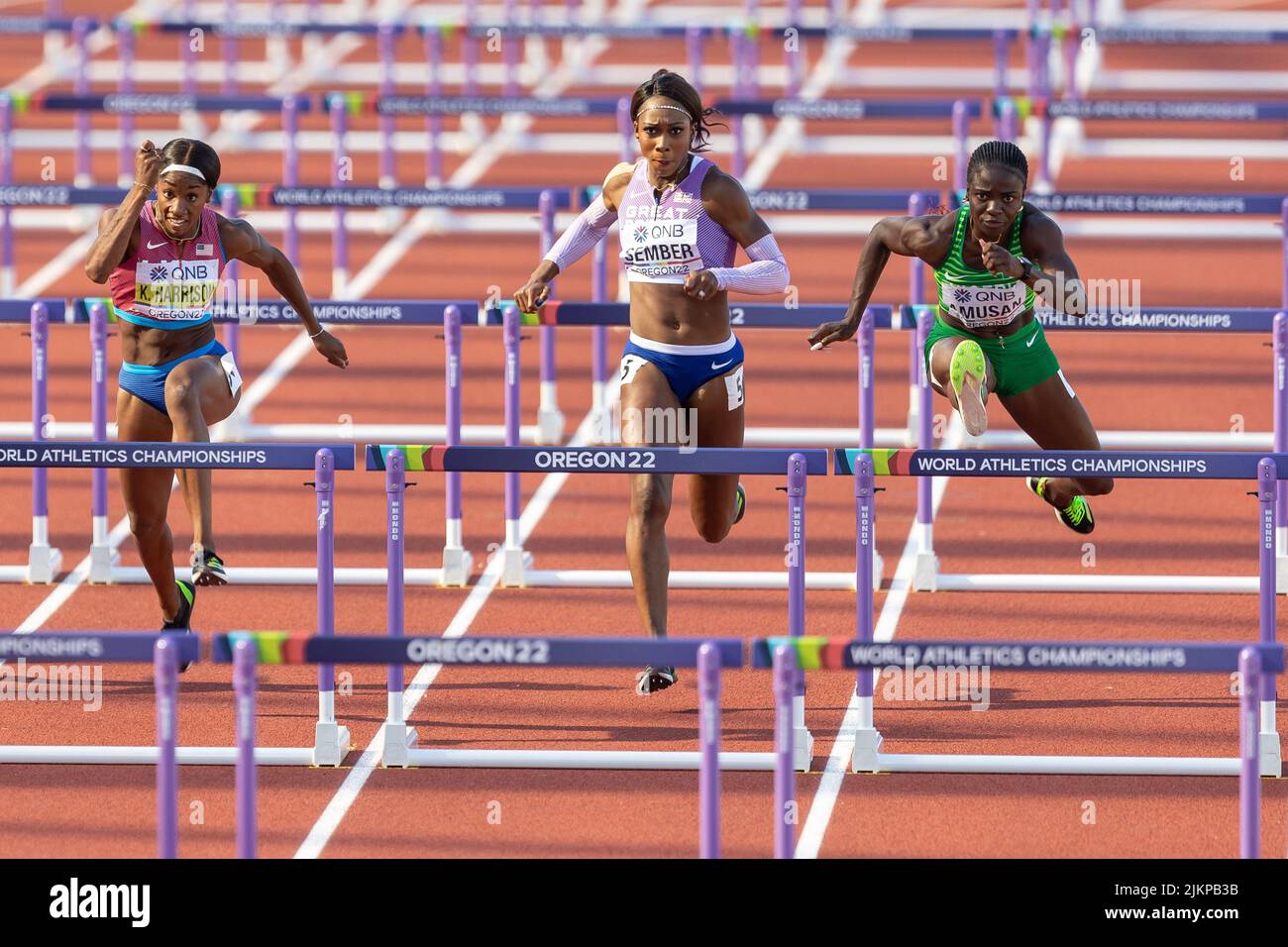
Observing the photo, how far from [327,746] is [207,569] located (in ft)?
4.42

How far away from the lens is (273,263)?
952cm

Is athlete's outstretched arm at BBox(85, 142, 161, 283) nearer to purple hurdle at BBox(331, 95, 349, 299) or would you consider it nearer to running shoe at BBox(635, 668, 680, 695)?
running shoe at BBox(635, 668, 680, 695)

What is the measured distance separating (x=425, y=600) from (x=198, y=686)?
1.46 metres

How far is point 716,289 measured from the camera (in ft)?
29.4

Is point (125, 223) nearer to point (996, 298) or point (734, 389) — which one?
point (734, 389)

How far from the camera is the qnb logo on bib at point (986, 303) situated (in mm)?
9477

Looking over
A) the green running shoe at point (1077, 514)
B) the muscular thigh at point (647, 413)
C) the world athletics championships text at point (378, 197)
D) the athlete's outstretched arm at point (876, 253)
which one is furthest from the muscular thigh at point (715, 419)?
the world athletics championships text at point (378, 197)

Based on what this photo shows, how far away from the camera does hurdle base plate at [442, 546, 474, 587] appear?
11.1 metres

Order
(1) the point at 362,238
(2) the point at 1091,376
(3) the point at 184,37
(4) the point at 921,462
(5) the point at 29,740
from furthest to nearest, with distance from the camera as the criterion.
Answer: (3) the point at 184,37 < (1) the point at 362,238 < (2) the point at 1091,376 < (5) the point at 29,740 < (4) the point at 921,462

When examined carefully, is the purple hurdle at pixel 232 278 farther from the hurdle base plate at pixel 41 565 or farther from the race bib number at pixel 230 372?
the race bib number at pixel 230 372

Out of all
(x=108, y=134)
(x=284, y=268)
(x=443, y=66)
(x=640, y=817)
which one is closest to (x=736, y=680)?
→ (x=640, y=817)

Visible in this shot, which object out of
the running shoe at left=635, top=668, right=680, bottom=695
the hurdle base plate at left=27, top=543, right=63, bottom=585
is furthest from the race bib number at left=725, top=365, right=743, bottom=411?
the hurdle base plate at left=27, top=543, right=63, bottom=585

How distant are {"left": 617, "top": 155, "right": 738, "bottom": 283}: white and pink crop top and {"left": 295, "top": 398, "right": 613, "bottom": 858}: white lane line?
1.60 metres
